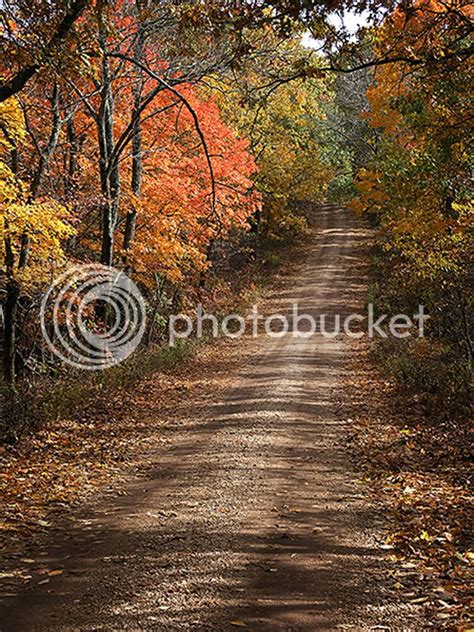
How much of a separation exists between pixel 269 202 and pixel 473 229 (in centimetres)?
2657

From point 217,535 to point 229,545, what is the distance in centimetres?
29

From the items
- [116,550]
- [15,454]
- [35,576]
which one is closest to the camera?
[35,576]

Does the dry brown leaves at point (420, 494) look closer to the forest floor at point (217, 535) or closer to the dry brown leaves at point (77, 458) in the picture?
the forest floor at point (217, 535)

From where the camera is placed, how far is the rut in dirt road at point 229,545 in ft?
16.4

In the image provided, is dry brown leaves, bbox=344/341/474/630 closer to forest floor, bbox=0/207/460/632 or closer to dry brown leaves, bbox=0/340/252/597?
forest floor, bbox=0/207/460/632

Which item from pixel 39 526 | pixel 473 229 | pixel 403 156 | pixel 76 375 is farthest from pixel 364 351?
pixel 39 526

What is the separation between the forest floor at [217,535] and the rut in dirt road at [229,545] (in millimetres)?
16

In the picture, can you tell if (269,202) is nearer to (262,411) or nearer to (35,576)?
(262,411)

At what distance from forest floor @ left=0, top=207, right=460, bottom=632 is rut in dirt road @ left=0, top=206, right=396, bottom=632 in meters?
0.02

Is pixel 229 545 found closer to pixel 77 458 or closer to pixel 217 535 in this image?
pixel 217 535

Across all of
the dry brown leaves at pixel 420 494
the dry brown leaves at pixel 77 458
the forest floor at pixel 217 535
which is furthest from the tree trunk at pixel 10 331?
the dry brown leaves at pixel 420 494

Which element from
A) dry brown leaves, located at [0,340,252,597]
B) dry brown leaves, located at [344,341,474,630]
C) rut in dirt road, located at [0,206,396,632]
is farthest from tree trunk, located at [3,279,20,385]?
dry brown leaves, located at [344,341,474,630]

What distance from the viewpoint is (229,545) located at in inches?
251

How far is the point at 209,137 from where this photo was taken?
65.2 ft
